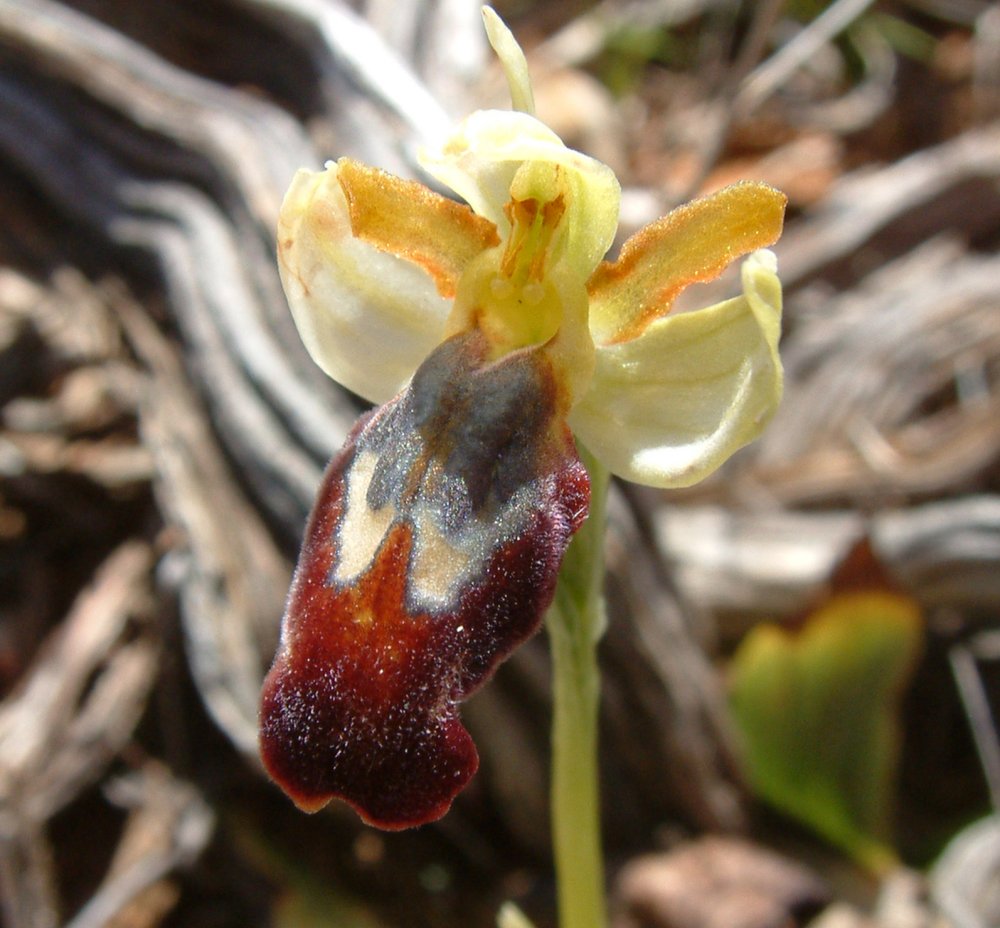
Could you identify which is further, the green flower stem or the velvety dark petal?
the green flower stem

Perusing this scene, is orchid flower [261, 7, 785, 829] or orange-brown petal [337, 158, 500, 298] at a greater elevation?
orange-brown petal [337, 158, 500, 298]

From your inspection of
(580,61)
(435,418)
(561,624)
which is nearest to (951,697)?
(561,624)

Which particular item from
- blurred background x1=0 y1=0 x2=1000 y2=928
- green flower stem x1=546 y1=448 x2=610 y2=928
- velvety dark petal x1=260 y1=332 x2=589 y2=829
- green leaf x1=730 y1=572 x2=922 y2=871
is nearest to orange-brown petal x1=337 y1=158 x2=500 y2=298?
velvety dark petal x1=260 y1=332 x2=589 y2=829

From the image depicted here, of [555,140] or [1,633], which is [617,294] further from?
[1,633]

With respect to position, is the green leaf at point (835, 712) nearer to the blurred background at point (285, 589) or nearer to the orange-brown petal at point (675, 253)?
the blurred background at point (285, 589)

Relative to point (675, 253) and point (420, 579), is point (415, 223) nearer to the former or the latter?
point (675, 253)

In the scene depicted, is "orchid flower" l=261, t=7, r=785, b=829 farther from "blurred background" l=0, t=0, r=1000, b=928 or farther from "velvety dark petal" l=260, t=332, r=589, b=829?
"blurred background" l=0, t=0, r=1000, b=928

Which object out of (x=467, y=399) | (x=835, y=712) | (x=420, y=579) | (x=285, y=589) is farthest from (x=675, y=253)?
(x=835, y=712)

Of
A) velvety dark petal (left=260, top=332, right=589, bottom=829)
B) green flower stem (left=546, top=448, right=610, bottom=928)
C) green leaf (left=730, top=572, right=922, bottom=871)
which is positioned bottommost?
green leaf (left=730, top=572, right=922, bottom=871)
